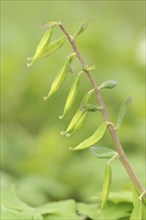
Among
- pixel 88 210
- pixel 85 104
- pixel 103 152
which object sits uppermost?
pixel 85 104

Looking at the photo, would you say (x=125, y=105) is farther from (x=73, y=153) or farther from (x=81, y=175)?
(x=73, y=153)

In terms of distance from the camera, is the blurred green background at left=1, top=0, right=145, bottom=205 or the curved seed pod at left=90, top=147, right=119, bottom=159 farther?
the blurred green background at left=1, top=0, right=145, bottom=205

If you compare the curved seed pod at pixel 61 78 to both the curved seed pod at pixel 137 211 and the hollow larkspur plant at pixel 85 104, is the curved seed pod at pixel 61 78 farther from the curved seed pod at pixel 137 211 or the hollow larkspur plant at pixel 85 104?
the curved seed pod at pixel 137 211

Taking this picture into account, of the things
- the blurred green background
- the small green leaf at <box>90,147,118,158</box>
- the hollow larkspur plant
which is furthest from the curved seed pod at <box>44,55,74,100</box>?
the blurred green background

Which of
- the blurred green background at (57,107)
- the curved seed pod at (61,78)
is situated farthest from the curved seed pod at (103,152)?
the blurred green background at (57,107)

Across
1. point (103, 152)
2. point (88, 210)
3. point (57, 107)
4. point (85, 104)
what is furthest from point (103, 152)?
point (57, 107)

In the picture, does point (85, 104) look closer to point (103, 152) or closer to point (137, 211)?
point (103, 152)

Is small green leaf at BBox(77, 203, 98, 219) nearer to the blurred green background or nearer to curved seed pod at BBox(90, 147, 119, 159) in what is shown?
curved seed pod at BBox(90, 147, 119, 159)

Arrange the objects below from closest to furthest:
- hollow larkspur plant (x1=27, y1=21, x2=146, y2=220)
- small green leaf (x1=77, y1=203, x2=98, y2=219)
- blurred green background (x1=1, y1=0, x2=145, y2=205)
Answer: hollow larkspur plant (x1=27, y1=21, x2=146, y2=220)
small green leaf (x1=77, y1=203, x2=98, y2=219)
blurred green background (x1=1, y1=0, x2=145, y2=205)

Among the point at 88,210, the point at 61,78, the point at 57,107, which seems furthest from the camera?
the point at 57,107
